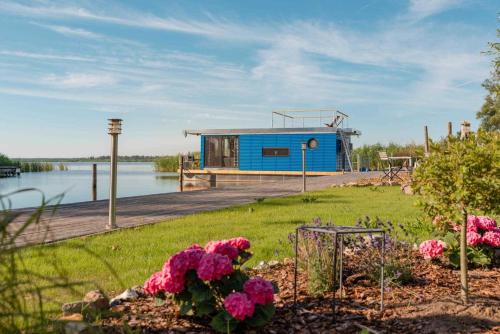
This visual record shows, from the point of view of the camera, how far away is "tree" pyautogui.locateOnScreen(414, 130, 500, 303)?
3.36 metres

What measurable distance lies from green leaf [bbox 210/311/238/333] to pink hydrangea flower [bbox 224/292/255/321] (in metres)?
0.04

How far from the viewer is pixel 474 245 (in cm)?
446

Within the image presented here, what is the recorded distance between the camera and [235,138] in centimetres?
2842

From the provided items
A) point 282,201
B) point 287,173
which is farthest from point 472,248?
point 287,173

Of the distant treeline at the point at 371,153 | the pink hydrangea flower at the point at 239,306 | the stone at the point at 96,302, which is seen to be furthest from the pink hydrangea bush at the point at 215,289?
the distant treeline at the point at 371,153

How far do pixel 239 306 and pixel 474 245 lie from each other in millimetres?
2869

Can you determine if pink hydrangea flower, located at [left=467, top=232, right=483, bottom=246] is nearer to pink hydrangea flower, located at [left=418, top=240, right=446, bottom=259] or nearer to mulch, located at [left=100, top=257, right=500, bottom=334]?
pink hydrangea flower, located at [left=418, top=240, right=446, bottom=259]

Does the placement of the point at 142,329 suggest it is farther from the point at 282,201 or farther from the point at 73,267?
the point at 282,201

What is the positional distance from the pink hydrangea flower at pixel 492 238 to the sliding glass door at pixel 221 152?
2427 centimetres

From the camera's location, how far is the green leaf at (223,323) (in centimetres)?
256

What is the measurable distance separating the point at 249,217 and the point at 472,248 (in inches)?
167

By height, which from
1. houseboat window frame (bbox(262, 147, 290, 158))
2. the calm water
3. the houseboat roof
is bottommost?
the calm water

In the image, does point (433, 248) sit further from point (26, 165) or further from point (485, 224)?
point (26, 165)

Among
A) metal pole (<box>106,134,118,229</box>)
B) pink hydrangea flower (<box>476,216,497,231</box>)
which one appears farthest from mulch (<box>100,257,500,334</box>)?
metal pole (<box>106,134,118,229</box>)
